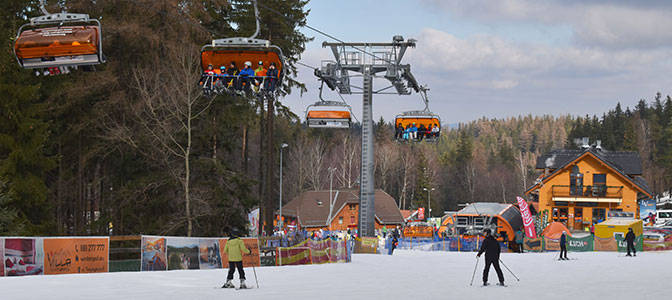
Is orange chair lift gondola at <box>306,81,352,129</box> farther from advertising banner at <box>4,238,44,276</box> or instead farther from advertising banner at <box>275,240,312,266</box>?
advertising banner at <box>4,238,44,276</box>

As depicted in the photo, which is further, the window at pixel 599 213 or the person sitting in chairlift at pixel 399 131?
the window at pixel 599 213

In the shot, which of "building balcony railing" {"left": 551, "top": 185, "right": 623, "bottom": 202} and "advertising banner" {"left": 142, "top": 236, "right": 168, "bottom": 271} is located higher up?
"building balcony railing" {"left": 551, "top": 185, "right": 623, "bottom": 202}

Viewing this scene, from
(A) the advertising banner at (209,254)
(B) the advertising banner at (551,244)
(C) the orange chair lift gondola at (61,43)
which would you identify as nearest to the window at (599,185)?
(B) the advertising banner at (551,244)

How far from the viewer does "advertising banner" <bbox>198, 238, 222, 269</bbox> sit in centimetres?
2245

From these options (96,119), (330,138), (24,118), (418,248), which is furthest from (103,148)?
(330,138)

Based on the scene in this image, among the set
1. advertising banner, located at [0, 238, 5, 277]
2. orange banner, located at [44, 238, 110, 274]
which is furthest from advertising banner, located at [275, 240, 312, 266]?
advertising banner, located at [0, 238, 5, 277]

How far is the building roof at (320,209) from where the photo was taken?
79688 mm

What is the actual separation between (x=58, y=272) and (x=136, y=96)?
17.5 meters

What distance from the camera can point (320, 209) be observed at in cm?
8075

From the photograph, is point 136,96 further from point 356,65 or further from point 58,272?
point 58,272

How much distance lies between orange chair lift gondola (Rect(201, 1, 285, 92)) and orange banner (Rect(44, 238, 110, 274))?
5.50 m

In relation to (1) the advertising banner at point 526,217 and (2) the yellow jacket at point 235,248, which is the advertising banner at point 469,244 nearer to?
(1) the advertising banner at point 526,217

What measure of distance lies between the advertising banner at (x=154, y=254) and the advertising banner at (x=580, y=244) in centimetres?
2499

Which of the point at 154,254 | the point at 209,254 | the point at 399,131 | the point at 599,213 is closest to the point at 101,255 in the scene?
the point at 154,254
